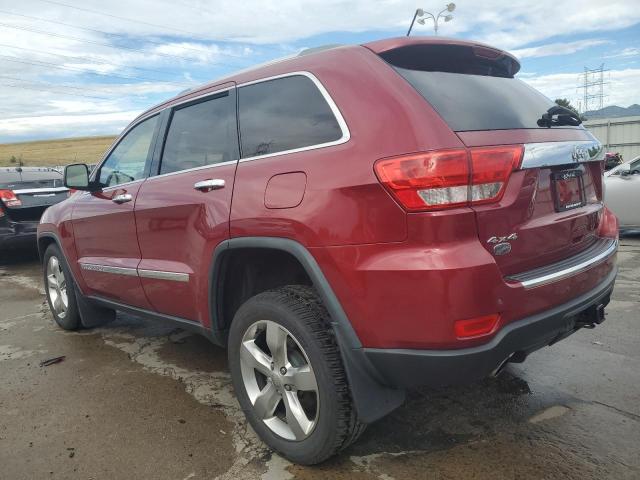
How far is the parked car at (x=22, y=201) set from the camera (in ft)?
25.6

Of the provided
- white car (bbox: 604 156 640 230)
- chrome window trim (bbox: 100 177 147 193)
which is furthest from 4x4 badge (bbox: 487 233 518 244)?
white car (bbox: 604 156 640 230)

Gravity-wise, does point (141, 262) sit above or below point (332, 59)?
below

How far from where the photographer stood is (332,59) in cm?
248

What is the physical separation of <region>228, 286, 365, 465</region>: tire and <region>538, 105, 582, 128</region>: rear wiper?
1.34 meters

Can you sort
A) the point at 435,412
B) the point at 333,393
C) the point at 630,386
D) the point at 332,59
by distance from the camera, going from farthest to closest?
the point at 630,386 < the point at 435,412 < the point at 332,59 < the point at 333,393

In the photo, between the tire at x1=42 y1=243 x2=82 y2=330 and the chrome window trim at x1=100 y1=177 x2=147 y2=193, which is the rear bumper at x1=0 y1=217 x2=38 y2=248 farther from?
the chrome window trim at x1=100 y1=177 x2=147 y2=193

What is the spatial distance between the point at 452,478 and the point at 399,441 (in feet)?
1.23

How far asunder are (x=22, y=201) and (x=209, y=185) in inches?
253

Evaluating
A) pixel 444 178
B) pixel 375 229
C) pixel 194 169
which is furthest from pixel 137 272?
pixel 444 178

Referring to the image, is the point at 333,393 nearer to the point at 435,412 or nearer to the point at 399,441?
the point at 399,441

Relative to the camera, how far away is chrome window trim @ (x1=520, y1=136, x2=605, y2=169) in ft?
7.22

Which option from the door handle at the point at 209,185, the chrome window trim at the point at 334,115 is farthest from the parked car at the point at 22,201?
the chrome window trim at the point at 334,115

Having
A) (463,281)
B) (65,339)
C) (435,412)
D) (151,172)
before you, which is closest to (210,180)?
(151,172)

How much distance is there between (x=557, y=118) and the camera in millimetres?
2584
